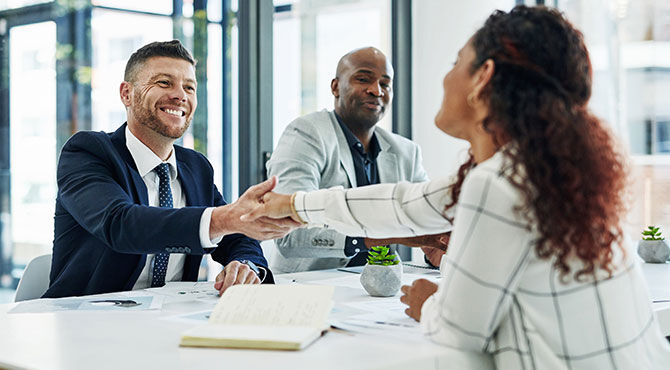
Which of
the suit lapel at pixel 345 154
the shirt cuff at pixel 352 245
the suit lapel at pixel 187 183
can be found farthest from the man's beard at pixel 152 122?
the suit lapel at pixel 345 154

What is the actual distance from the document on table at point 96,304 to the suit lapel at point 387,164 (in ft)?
5.17

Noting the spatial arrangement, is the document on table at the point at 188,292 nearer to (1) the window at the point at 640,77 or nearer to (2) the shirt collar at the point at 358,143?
(2) the shirt collar at the point at 358,143

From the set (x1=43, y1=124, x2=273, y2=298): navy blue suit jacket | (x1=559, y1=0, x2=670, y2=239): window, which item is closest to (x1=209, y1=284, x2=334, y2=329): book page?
(x1=43, y1=124, x2=273, y2=298): navy blue suit jacket

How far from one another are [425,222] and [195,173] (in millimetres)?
1135

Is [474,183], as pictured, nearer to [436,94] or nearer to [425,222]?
[425,222]

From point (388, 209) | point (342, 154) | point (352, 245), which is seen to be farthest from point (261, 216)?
point (342, 154)

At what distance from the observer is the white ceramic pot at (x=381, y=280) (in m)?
1.91

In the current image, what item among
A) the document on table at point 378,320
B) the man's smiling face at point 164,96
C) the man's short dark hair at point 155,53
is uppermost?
the man's short dark hair at point 155,53

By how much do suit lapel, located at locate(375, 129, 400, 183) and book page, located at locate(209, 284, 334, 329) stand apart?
179 centimetres

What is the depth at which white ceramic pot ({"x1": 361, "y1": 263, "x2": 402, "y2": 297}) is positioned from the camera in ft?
6.28

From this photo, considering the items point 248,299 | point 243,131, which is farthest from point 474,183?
point 243,131

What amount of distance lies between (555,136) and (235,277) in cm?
107

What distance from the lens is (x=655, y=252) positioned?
2.75m

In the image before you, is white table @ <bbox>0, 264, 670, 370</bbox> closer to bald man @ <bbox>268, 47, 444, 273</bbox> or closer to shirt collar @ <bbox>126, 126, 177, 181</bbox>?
shirt collar @ <bbox>126, 126, 177, 181</bbox>
